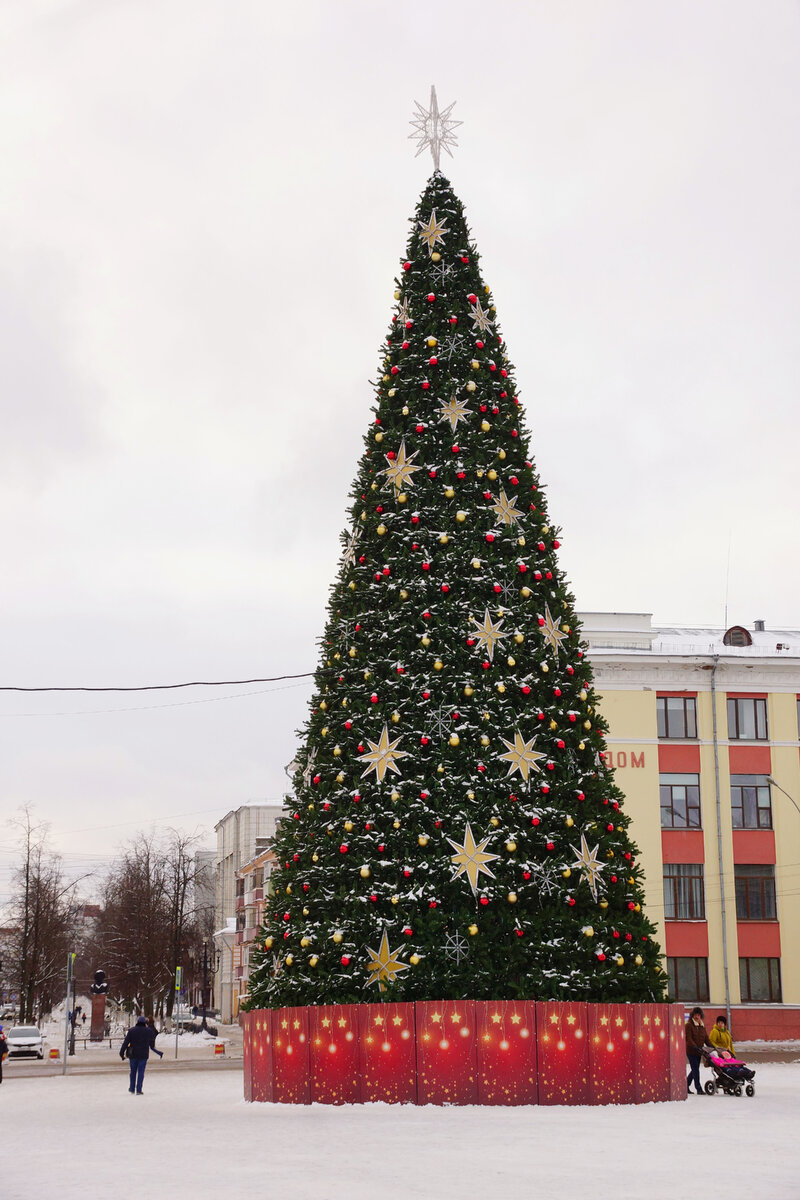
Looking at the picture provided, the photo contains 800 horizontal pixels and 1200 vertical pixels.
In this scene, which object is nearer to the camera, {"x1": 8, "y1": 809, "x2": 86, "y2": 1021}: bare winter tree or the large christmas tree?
the large christmas tree

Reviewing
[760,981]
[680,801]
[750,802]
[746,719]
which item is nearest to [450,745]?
[680,801]

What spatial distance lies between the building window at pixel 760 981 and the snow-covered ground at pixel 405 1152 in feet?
92.5

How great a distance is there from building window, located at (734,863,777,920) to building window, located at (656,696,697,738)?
5069 millimetres

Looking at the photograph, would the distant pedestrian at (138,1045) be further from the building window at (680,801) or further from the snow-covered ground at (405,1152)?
the building window at (680,801)

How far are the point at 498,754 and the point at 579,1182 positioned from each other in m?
7.62

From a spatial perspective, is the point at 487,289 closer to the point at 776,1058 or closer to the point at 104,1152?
the point at 104,1152

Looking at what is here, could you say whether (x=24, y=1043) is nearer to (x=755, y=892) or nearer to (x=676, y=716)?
(x=676, y=716)

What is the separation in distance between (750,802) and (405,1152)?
3720cm

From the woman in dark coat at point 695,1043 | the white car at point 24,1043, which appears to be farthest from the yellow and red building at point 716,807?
the woman in dark coat at point 695,1043

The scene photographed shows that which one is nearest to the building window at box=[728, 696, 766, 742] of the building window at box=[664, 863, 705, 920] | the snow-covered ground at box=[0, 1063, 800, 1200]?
the building window at box=[664, 863, 705, 920]

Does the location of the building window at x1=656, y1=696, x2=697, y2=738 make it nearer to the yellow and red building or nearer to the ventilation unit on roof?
the yellow and red building

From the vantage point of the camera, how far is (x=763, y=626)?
185ft

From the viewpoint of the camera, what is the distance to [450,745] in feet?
56.4

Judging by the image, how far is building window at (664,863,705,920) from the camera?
1797 inches
